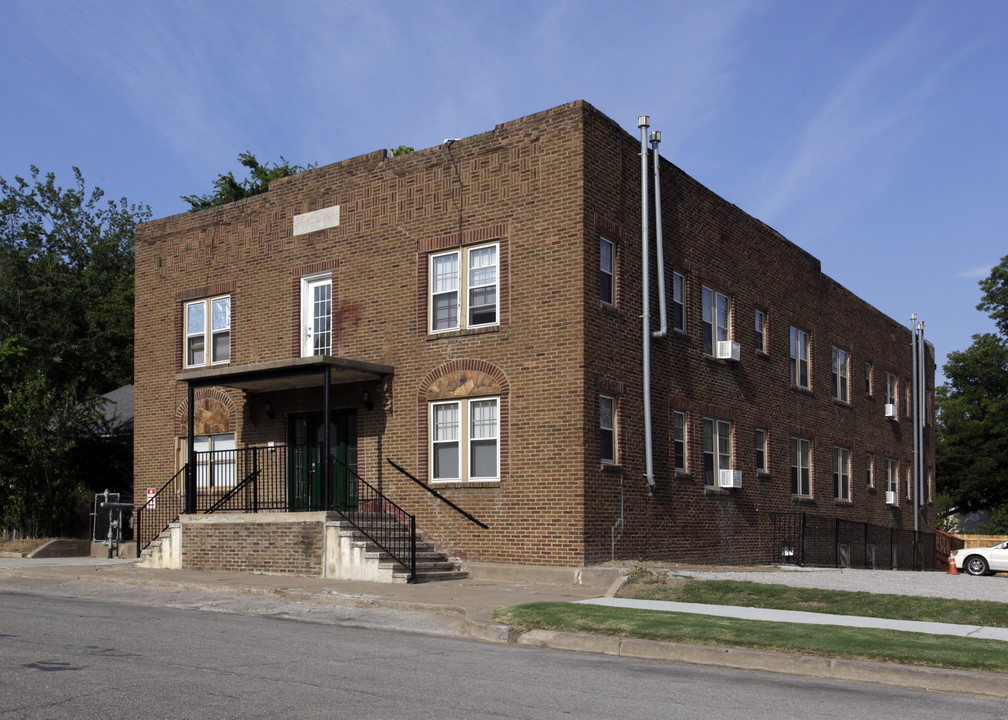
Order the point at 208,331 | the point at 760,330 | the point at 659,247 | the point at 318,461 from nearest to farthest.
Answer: the point at 659,247 < the point at 318,461 < the point at 208,331 < the point at 760,330

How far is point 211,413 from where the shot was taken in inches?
902

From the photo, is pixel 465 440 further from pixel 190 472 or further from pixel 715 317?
pixel 715 317

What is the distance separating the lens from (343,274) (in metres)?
21.3

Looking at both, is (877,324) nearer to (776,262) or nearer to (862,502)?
(862,502)

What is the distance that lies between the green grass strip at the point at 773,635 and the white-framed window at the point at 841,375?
18.7m

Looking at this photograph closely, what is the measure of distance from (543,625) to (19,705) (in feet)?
20.0

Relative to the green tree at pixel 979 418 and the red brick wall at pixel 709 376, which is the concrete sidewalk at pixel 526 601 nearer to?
the red brick wall at pixel 709 376

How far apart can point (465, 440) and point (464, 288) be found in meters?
2.85

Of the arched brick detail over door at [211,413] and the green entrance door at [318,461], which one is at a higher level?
the arched brick detail over door at [211,413]

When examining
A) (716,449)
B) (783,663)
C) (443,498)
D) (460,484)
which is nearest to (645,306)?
(716,449)

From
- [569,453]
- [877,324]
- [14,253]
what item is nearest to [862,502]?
[877,324]

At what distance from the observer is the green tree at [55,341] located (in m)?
26.2

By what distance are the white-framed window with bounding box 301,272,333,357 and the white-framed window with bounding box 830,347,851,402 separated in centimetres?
1520

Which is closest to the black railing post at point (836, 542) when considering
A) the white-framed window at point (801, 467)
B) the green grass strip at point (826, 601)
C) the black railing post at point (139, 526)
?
the white-framed window at point (801, 467)
